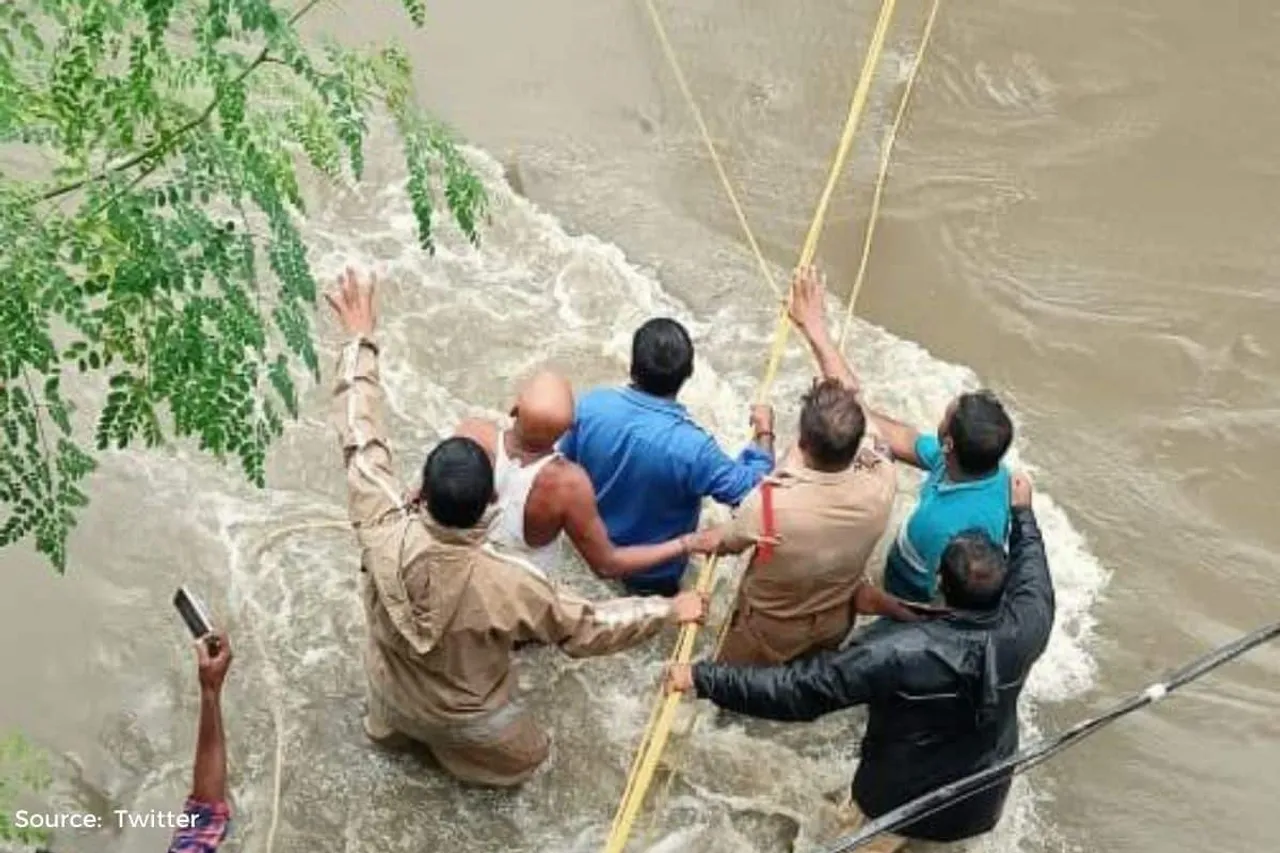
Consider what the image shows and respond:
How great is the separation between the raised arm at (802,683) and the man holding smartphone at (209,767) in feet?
3.81

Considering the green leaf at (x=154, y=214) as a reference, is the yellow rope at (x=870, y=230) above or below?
below

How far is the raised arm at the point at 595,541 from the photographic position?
434 centimetres

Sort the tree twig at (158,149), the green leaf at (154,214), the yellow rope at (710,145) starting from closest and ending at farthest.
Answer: the green leaf at (154,214), the tree twig at (158,149), the yellow rope at (710,145)

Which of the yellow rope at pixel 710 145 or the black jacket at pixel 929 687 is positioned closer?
the black jacket at pixel 929 687

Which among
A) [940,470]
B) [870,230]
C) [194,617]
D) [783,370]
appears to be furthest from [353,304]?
[870,230]

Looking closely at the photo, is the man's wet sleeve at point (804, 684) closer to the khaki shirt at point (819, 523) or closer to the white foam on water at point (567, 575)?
the khaki shirt at point (819, 523)

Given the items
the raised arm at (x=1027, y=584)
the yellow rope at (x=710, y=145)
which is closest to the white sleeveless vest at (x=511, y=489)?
the raised arm at (x=1027, y=584)

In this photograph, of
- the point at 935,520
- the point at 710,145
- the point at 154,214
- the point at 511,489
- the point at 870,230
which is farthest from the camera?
the point at 710,145

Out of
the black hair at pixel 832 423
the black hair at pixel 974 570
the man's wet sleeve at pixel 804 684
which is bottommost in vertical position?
the man's wet sleeve at pixel 804 684

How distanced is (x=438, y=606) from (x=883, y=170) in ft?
13.9

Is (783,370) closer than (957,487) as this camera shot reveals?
No

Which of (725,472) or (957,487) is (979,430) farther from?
(725,472)

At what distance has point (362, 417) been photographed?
4172 millimetres

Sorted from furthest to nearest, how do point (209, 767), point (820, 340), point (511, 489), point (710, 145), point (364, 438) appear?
1. point (710, 145)
2. point (820, 340)
3. point (511, 489)
4. point (364, 438)
5. point (209, 767)
